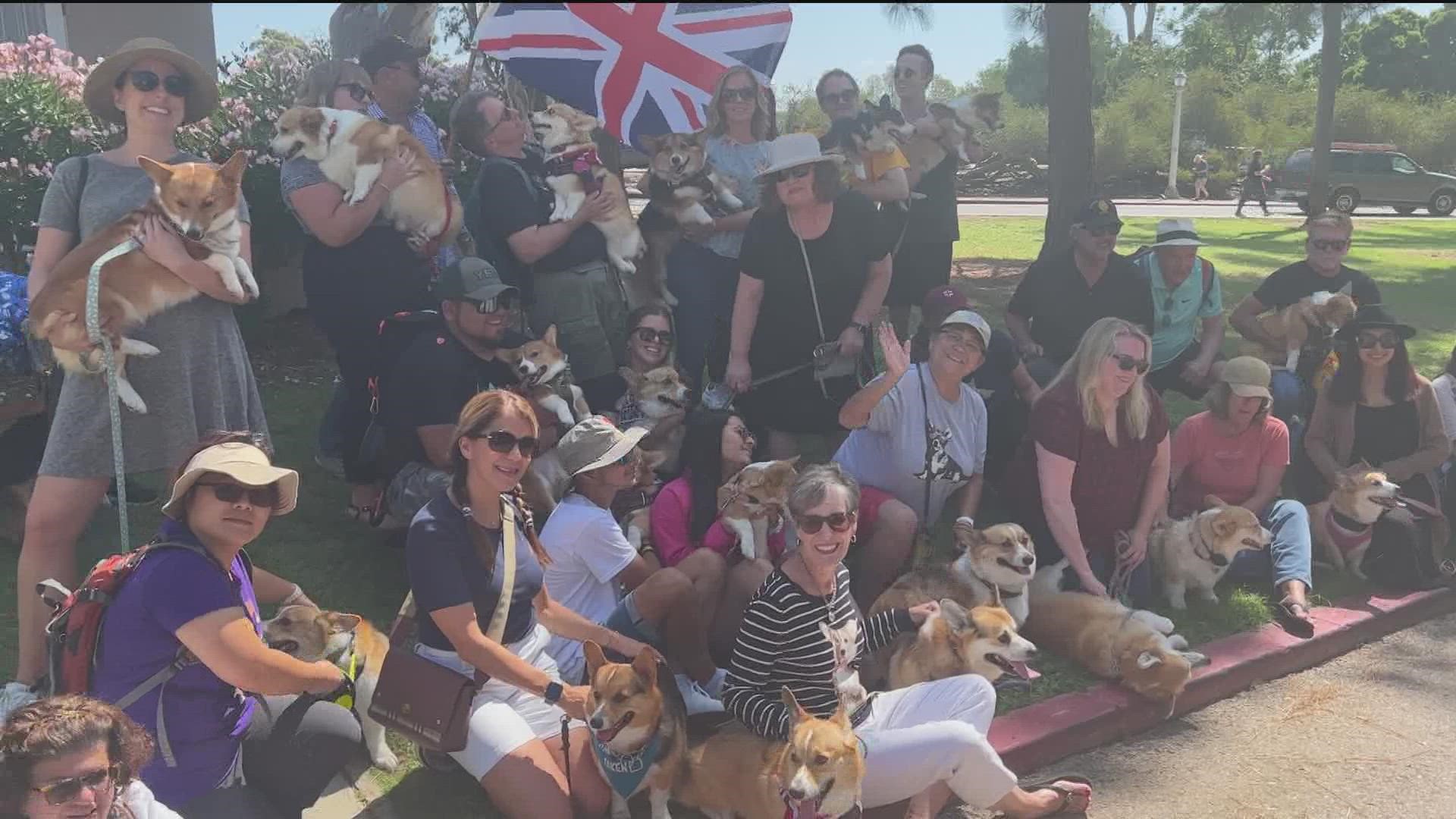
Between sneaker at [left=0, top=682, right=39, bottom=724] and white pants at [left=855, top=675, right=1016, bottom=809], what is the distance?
98.2 inches

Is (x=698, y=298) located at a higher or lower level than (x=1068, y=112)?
lower

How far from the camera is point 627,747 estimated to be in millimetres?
3197

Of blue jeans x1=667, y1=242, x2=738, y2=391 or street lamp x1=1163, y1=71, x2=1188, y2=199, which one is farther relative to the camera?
street lamp x1=1163, y1=71, x2=1188, y2=199

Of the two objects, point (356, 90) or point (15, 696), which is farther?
point (356, 90)

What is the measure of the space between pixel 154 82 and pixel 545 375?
Answer: 1847 millimetres

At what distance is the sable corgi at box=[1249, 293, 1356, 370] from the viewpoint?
6344mm

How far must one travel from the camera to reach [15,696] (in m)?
3.21

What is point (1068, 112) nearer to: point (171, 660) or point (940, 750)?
point (940, 750)

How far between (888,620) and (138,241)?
2.77m

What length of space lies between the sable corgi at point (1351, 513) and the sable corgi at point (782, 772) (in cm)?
367

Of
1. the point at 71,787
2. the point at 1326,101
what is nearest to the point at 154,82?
the point at 71,787

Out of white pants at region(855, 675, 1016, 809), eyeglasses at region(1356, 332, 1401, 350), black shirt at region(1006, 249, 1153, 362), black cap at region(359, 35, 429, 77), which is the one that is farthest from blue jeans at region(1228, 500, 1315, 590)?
black cap at region(359, 35, 429, 77)

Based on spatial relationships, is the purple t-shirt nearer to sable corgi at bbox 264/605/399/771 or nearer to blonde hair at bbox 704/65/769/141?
sable corgi at bbox 264/605/399/771

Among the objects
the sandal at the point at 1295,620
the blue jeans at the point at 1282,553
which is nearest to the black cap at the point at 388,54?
the blue jeans at the point at 1282,553
